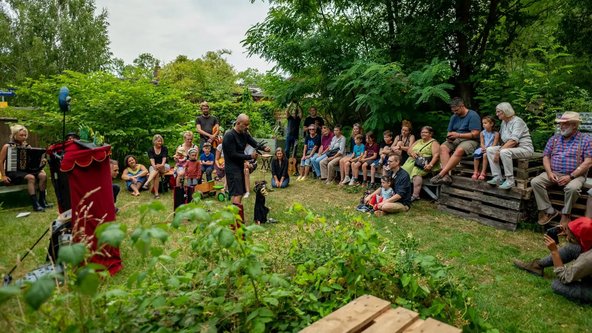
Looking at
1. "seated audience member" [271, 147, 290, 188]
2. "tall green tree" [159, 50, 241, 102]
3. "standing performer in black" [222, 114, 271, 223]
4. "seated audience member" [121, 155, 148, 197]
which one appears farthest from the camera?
"tall green tree" [159, 50, 241, 102]

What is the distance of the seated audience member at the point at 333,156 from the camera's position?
9203 mm

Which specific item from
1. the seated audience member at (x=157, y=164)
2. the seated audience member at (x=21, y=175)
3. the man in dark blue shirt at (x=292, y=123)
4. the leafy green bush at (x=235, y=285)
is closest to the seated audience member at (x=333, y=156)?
the man in dark blue shirt at (x=292, y=123)

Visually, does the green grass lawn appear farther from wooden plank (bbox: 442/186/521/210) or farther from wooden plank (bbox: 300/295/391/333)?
wooden plank (bbox: 300/295/391/333)

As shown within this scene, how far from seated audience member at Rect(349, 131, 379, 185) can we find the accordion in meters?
6.33

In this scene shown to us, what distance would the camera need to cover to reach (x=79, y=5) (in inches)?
1048

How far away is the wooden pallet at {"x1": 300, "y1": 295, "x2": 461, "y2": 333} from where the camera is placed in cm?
182

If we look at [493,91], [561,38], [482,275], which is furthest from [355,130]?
[482,275]

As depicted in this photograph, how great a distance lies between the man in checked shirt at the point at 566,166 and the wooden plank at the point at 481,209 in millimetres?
333

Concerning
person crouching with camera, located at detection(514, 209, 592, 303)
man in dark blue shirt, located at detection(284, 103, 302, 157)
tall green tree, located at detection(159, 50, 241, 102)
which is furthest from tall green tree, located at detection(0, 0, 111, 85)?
person crouching with camera, located at detection(514, 209, 592, 303)

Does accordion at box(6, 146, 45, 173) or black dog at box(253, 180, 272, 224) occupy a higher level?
accordion at box(6, 146, 45, 173)

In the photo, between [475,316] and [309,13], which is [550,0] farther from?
[475,316]

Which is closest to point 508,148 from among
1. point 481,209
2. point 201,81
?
point 481,209

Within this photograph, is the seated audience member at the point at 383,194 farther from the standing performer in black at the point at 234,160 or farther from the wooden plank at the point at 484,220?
the standing performer in black at the point at 234,160

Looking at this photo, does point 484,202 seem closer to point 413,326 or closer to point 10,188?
point 413,326
